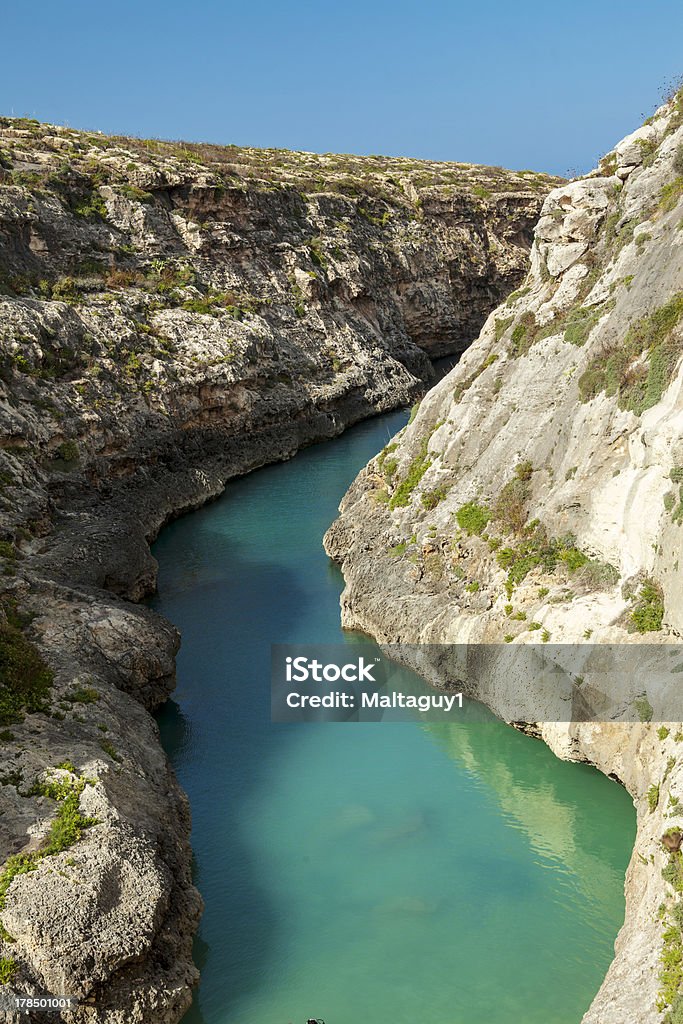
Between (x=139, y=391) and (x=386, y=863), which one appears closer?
(x=386, y=863)

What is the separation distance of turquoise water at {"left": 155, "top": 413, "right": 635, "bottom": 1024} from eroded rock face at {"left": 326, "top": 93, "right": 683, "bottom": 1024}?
1.43 meters

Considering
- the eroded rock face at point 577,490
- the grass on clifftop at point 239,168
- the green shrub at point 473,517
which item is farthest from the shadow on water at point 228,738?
the grass on clifftop at point 239,168

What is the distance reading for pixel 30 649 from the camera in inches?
1043

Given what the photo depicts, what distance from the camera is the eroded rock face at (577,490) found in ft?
76.4

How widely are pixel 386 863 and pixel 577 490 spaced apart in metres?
13.1

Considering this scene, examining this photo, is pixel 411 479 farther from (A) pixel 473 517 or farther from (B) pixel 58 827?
(B) pixel 58 827

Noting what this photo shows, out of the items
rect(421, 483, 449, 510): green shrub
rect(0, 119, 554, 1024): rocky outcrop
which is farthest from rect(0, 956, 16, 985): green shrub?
rect(421, 483, 449, 510): green shrub

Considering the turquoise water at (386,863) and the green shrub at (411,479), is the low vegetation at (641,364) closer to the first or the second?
the green shrub at (411,479)

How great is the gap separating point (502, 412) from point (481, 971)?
2119 centimetres

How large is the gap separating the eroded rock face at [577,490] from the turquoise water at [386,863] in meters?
1.43

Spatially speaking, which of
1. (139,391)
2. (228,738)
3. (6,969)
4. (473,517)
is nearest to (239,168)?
(139,391)

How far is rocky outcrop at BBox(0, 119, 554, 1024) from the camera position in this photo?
63.5ft

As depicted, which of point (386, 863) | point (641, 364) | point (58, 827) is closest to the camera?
point (58, 827)

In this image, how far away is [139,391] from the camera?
54781 mm
